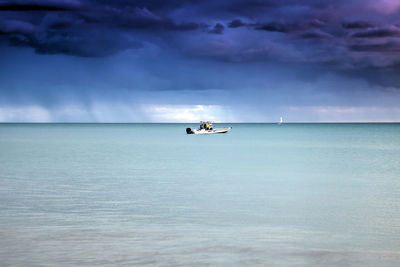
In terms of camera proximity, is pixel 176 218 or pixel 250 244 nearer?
pixel 250 244

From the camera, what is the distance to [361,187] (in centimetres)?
2141

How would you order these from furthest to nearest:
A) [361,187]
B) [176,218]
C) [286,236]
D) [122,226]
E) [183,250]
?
[361,187]
[176,218]
[122,226]
[286,236]
[183,250]

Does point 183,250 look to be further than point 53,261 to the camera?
Yes

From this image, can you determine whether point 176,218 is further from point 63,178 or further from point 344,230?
point 63,178

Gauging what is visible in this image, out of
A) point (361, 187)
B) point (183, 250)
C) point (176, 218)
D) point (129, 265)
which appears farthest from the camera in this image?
point (361, 187)

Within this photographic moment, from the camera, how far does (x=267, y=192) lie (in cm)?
1906

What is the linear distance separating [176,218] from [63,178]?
11568 millimetres

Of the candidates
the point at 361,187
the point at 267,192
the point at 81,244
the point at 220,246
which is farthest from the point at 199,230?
the point at 361,187

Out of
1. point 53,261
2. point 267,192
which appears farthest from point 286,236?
point 267,192

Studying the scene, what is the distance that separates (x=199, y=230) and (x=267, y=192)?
762 centimetres

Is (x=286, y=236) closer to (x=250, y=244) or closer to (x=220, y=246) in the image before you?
(x=250, y=244)

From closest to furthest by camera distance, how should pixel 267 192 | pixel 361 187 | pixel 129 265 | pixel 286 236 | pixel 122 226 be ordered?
pixel 129 265, pixel 286 236, pixel 122 226, pixel 267 192, pixel 361 187

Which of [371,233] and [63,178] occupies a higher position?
[63,178]

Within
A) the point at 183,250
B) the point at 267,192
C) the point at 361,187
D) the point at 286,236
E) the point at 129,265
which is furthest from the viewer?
the point at 361,187
